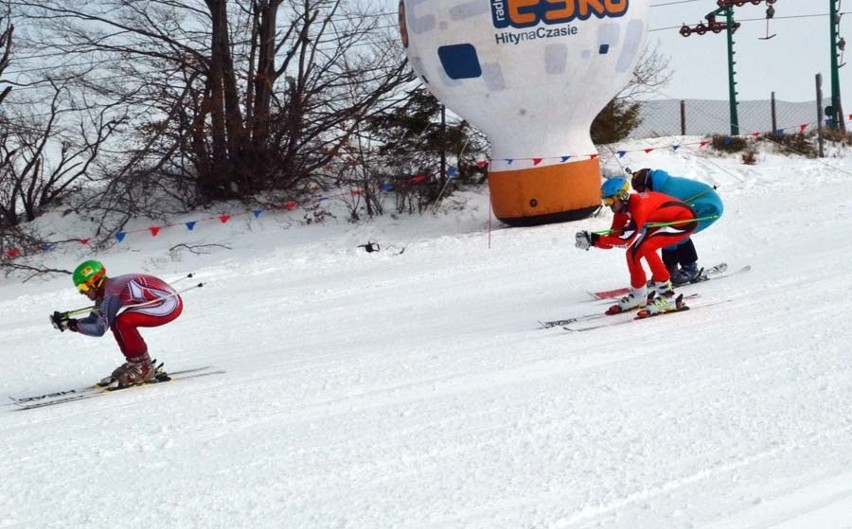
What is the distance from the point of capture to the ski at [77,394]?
7.91 meters

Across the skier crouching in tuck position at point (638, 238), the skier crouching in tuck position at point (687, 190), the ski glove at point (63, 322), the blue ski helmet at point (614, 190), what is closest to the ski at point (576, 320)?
the skier crouching in tuck position at point (638, 238)

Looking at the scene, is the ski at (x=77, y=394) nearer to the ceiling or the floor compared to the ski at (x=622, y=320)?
nearer to the ceiling

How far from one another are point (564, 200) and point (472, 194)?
3602 mm

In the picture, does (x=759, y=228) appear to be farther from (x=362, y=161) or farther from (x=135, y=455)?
(x=135, y=455)

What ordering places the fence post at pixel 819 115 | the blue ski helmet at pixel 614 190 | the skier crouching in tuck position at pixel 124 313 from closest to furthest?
the skier crouching in tuck position at pixel 124 313 < the blue ski helmet at pixel 614 190 < the fence post at pixel 819 115

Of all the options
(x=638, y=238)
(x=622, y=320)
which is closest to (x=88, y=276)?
(x=622, y=320)

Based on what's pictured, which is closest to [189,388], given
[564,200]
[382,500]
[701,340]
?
[382,500]

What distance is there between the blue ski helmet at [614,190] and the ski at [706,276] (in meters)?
1.61

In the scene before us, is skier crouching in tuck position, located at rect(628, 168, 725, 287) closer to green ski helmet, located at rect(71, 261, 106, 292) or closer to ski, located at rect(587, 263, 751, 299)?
ski, located at rect(587, 263, 751, 299)

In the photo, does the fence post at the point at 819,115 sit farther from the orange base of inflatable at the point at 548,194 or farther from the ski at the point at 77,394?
the ski at the point at 77,394

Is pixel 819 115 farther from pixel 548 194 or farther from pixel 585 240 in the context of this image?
pixel 585 240

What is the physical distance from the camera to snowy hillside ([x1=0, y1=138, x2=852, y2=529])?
4.57m

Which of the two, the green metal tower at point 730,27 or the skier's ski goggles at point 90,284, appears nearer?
the skier's ski goggles at point 90,284

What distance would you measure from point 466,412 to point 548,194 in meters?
11.8
